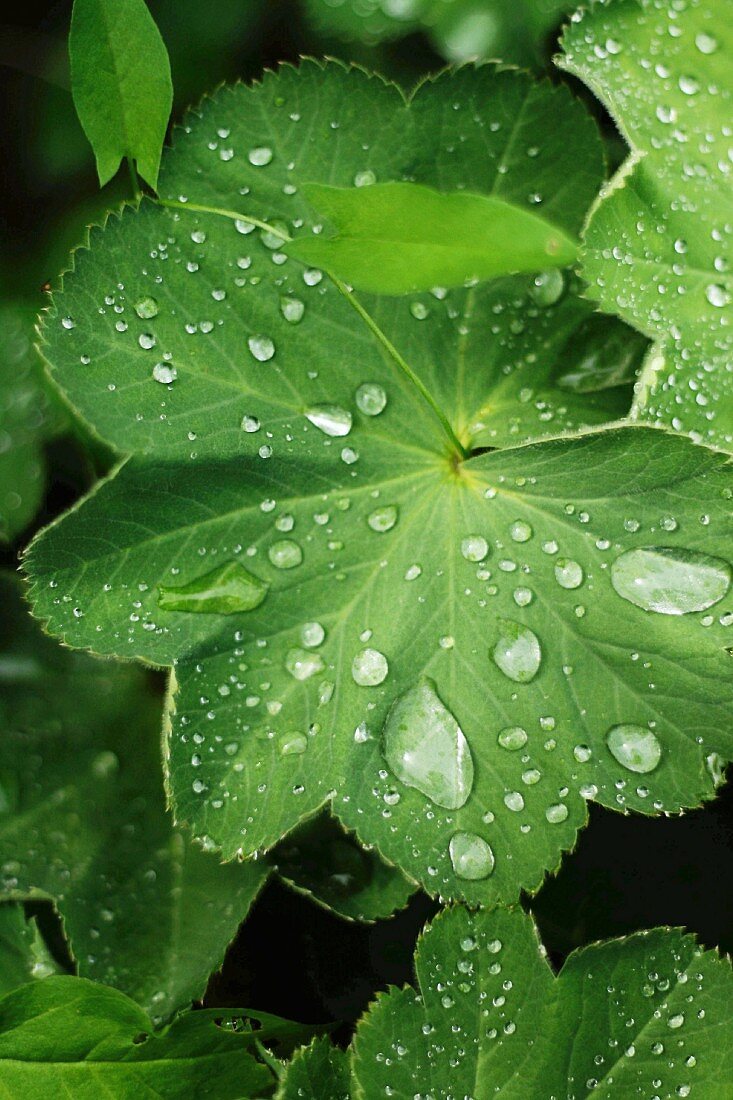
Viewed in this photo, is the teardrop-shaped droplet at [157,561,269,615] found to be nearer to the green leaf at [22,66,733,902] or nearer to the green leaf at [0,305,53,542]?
the green leaf at [22,66,733,902]

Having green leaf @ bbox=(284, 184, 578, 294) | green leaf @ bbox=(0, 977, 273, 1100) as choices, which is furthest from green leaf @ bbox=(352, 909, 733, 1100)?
green leaf @ bbox=(284, 184, 578, 294)

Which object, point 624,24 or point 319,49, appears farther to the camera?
point 319,49

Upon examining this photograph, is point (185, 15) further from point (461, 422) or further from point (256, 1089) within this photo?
point (256, 1089)

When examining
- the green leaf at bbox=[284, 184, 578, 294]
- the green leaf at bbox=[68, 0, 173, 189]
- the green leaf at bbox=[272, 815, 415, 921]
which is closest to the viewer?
the green leaf at bbox=[284, 184, 578, 294]

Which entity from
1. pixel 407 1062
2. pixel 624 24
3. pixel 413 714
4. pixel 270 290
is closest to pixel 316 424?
pixel 270 290

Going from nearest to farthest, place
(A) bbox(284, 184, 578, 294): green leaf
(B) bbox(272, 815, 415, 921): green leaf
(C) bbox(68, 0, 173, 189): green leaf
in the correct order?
(A) bbox(284, 184, 578, 294): green leaf, (C) bbox(68, 0, 173, 189): green leaf, (B) bbox(272, 815, 415, 921): green leaf

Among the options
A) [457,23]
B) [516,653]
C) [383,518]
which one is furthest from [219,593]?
[457,23]
